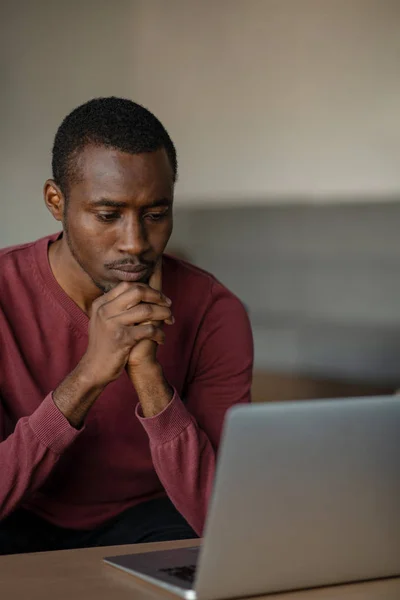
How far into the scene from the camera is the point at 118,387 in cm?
167

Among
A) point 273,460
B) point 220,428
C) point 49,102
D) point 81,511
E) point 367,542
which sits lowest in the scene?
point 81,511

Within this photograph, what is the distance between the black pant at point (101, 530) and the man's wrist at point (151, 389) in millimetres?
201

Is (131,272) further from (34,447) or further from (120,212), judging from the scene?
(34,447)

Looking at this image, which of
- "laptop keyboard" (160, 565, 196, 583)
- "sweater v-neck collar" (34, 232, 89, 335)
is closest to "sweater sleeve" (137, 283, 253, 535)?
"sweater v-neck collar" (34, 232, 89, 335)

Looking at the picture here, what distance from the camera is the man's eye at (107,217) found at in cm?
154

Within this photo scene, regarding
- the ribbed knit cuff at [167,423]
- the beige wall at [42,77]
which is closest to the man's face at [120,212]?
the ribbed knit cuff at [167,423]

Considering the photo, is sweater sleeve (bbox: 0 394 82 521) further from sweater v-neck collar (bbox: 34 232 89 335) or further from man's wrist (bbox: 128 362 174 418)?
sweater v-neck collar (bbox: 34 232 89 335)

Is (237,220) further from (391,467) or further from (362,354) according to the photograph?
(391,467)

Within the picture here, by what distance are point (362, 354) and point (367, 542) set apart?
1332 mm

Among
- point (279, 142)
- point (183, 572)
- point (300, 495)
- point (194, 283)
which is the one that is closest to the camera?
point (300, 495)

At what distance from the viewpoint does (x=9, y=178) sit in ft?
9.60

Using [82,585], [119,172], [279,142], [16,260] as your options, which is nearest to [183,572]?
[82,585]

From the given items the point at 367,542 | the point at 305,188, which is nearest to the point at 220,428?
the point at 367,542

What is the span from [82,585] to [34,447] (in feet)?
1.49
